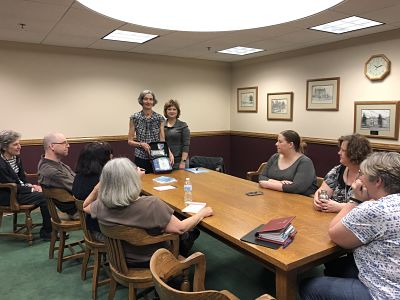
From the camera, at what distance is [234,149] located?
648 cm

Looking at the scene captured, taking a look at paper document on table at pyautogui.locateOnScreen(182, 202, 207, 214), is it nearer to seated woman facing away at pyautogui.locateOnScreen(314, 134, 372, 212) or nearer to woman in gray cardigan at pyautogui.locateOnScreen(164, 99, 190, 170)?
seated woman facing away at pyautogui.locateOnScreen(314, 134, 372, 212)

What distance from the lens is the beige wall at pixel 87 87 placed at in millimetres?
4598

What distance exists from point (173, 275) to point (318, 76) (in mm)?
4071

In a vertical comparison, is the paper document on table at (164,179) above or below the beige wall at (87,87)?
below

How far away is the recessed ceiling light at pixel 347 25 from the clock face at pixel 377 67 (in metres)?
0.54

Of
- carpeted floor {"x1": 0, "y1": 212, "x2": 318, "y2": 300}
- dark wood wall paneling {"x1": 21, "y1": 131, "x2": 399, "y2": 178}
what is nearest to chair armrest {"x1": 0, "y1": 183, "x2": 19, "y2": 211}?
carpeted floor {"x1": 0, "y1": 212, "x2": 318, "y2": 300}

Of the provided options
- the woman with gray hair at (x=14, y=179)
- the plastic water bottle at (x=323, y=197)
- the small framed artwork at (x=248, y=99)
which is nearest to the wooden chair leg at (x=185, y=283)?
the plastic water bottle at (x=323, y=197)

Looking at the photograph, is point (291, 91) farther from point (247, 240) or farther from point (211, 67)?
point (247, 240)

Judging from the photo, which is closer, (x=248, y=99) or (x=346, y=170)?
(x=346, y=170)

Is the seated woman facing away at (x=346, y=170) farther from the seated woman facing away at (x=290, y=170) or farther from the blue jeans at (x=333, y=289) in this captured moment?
the blue jeans at (x=333, y=289)

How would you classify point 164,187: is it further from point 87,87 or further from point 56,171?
point 87,87

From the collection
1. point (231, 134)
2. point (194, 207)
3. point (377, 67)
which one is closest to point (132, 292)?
point (194, 207)

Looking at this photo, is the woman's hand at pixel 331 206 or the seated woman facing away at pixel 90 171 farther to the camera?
the seated woman facing away at pixel 90 171

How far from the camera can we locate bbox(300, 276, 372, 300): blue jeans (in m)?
1.56
